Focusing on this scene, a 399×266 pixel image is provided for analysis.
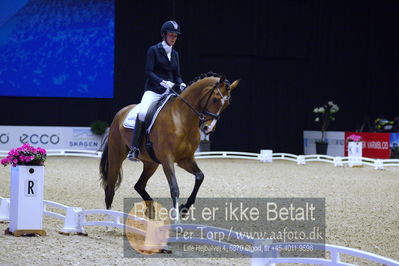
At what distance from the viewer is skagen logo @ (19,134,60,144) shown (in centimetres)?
1576

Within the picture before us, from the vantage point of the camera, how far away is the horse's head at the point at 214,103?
18.5ft

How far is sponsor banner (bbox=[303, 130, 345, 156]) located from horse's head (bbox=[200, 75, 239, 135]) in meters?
12.3

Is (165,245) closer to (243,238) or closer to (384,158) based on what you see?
(243,238)

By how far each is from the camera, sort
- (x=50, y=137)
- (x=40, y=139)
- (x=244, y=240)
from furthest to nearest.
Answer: (x=50, y=137) < (x=40, y=139) < (x=244, y=240)

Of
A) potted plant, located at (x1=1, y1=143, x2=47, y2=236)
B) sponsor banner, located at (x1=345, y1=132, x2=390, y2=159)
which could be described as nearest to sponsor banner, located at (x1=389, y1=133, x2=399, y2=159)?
sponsor banner, located at (x1=345, y1=132, x2=390, y2=159)

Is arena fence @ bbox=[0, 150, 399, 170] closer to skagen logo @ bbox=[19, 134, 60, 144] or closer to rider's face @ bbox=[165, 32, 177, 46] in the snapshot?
skagen logo @ bbox=[19, 134, 60, 144]

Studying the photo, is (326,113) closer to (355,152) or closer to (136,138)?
(355,152)

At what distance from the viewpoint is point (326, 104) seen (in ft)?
63.8

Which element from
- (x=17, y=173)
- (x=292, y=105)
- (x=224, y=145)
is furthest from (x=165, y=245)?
(x=292, y=105)

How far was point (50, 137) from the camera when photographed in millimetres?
16031

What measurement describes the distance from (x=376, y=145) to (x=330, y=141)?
1.96 metres

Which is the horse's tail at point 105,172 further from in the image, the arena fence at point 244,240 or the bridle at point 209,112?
the bridle at point 209,112

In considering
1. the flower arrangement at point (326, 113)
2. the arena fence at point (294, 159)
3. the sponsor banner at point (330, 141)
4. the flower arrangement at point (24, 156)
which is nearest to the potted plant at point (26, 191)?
the flower arrangement at point (24, 156)

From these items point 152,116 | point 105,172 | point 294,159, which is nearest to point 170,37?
point 152,116
